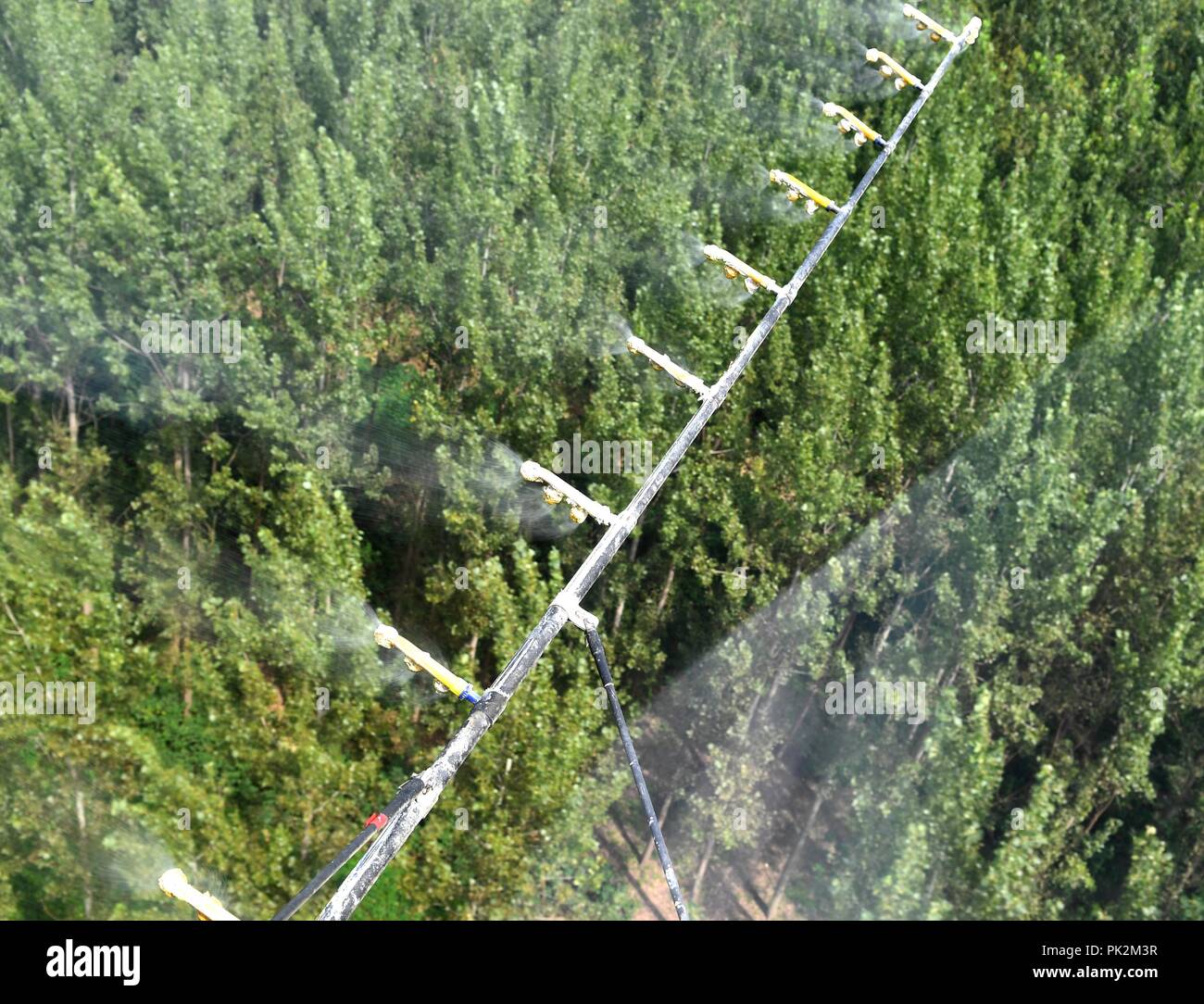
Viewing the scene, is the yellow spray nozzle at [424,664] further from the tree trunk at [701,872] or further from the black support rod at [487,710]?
the tree trunk at [701,872]

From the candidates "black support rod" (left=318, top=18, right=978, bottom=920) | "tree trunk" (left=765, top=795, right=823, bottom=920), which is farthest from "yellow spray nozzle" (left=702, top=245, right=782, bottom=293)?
"tree trunk" (left=765, top=795, right=823, bottom=920)

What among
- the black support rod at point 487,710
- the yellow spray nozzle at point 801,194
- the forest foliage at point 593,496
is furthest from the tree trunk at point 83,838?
the black support rod at point 487,710

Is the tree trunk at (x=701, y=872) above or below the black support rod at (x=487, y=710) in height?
below

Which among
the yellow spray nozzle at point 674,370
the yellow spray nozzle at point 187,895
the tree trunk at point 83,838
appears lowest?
the tree trunk at point 83,838

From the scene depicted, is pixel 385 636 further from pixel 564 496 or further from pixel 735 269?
pixel 735 269

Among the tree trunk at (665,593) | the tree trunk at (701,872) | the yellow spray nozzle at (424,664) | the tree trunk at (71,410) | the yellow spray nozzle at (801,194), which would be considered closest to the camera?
the yellow spray nozzle at (424,664)

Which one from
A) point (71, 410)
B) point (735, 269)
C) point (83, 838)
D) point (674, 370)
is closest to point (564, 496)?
point (674, 370)

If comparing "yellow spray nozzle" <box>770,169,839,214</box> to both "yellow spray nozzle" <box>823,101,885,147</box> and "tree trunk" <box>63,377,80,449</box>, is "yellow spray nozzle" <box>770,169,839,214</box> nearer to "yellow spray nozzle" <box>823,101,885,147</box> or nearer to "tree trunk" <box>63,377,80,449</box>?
"yellow spray nozzle" <box>823,101,885,147</box>

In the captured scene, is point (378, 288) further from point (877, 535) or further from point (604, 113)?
point (877, 535)

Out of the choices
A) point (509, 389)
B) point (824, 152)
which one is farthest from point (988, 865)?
point (824, 152)
